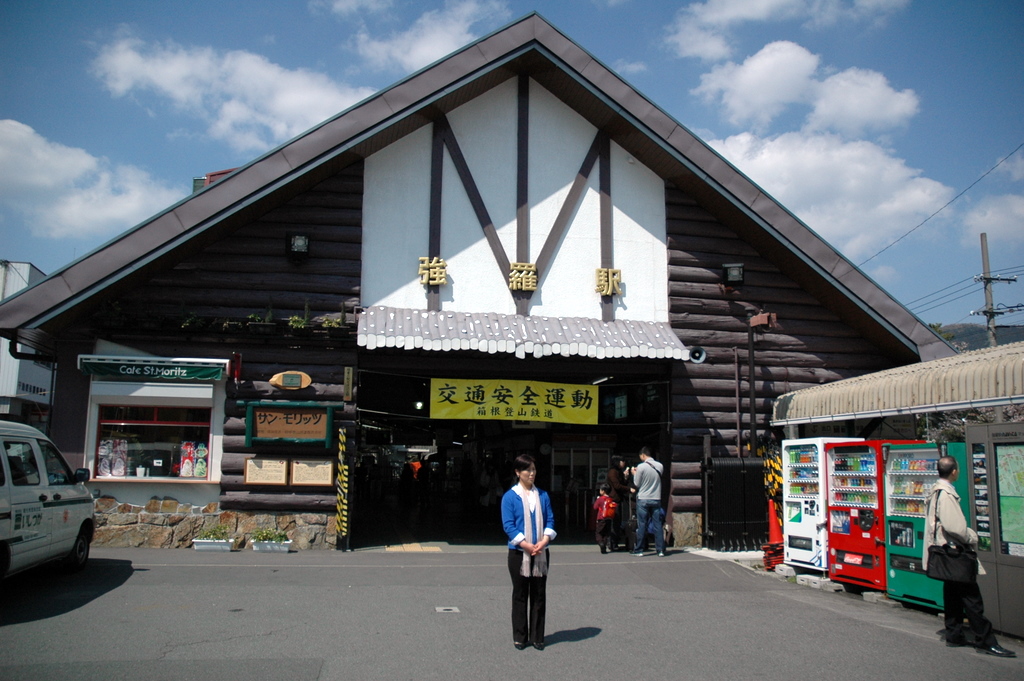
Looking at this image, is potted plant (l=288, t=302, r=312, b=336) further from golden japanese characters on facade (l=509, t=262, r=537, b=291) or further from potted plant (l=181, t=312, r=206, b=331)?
golden japanese characters on facade (l=509, t=262, r=537, b=291)

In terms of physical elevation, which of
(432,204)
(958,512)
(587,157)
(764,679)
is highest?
(587,157)

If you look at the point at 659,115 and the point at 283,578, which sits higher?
the point at 659,115

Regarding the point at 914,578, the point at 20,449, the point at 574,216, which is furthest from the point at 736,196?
the point at 20,449

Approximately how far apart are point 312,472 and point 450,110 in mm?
6742

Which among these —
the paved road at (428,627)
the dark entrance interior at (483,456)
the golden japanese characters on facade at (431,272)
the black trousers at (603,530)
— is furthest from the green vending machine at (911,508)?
the golden japanese characters on facade at (431,272)

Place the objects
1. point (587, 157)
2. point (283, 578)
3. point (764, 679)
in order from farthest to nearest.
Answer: point (587, 157)
point (283, 578)
point (764, 679)

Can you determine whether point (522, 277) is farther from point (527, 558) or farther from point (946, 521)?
point (946, 521)

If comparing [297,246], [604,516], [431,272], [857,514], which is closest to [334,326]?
[297,246]

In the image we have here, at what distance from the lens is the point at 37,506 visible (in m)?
8.52

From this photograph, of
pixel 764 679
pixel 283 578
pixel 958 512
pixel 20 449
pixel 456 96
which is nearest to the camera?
pixel 764 679

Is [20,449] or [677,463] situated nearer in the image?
[20,449]

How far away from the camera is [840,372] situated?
15.3 m

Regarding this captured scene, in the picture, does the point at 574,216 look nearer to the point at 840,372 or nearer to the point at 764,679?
the point at 840,372

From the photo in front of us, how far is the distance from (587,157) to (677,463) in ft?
19.2
